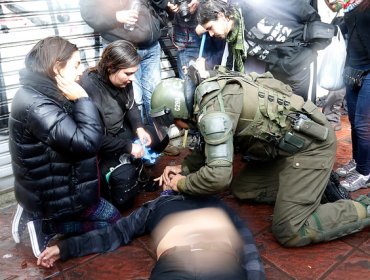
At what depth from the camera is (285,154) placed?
2678 millimetres

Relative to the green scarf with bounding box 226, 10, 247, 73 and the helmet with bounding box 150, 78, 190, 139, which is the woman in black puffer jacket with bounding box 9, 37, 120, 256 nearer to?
the helmet with bounding box 150, 78, 190, 139

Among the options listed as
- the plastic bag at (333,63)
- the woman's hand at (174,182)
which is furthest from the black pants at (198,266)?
the plastic bag at (333,63)

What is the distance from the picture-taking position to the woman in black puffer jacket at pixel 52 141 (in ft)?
7.32

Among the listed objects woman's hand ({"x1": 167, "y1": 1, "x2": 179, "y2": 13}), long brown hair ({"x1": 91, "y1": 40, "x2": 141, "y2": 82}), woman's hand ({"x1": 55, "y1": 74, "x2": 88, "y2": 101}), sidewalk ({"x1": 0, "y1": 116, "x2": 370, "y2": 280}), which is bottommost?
sidewalk ({"x1": 0, "y1": 116, "x2": 370, "y2": 280})

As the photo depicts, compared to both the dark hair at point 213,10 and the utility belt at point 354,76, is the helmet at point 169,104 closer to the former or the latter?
the dark hair at point 213,10

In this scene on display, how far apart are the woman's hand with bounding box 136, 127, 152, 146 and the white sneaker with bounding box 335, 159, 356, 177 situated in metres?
1.87

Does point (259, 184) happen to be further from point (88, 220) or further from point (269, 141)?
point (88, 220)

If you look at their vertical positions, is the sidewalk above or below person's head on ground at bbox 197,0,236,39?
below

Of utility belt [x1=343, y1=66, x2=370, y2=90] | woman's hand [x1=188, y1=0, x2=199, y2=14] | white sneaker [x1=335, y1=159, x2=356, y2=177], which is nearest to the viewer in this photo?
utility belt [x1=343, y1=66, x2=370, y2=90]

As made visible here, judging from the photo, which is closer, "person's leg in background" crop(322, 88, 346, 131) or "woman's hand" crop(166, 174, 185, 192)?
"woman's hand" crop(166, 174, 185, 192)

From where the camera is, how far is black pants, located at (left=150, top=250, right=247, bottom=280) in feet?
6.07

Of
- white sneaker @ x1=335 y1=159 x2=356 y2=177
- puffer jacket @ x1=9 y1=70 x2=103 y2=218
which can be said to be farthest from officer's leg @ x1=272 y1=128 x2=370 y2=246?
puffer jacket @ x1=9 y1=70 x2=103 y2=218

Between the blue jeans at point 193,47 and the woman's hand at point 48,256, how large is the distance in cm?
247

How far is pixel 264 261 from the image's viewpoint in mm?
2471
